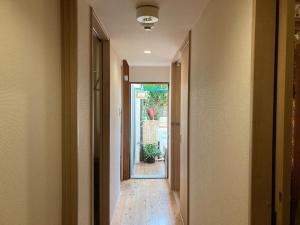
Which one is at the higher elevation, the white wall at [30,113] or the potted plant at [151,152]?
the white wall at [30,113]

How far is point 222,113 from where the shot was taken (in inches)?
66.7

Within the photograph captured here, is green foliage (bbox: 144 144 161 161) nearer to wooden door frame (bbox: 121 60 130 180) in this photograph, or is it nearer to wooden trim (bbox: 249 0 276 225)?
wooden door frame (bbox: 121 60 130 180)

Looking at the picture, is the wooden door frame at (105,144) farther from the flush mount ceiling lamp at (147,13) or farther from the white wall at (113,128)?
the flush mount ceiling lamp at (147,13)

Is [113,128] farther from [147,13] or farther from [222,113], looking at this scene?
[222,113]

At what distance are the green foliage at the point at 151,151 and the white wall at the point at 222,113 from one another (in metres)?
4.55

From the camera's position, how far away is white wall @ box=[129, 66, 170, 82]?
5535mm

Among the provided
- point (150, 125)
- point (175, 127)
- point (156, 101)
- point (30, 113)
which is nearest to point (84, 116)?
point (30, 113)

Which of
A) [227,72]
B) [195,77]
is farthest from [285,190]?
[195,77]

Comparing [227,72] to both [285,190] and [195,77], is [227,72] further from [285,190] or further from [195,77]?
[195,77]

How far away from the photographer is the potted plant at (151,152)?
7133mm

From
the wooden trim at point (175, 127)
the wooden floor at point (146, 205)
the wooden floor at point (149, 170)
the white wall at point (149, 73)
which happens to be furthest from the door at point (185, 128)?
the wooden floor at point (149, 170)

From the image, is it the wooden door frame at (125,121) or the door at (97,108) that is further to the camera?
the wooden door frame at (125,121)

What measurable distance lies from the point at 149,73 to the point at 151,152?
8.14ft

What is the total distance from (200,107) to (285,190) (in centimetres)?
131
